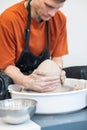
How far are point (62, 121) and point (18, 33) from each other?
652 mm

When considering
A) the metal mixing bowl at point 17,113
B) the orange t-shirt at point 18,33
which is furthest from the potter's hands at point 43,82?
the orange t-shirt at point 18,33

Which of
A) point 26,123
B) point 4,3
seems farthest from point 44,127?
point 4,3

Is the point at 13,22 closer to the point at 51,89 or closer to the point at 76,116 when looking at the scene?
the point at 51,89

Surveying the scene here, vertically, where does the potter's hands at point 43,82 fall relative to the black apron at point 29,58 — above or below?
above

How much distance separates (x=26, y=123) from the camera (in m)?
0.96

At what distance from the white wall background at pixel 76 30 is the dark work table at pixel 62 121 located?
1430mm

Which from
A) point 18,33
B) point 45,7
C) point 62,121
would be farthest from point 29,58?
point 62,121

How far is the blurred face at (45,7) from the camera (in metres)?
1.30

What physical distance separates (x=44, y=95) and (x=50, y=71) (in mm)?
148

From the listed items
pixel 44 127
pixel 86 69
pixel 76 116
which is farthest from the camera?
pixel 86 69

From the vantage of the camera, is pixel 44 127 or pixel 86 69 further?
pixel 86 69

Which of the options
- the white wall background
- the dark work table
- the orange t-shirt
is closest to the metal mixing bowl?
the dark work table

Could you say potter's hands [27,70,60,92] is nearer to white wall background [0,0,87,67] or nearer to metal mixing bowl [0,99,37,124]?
metal mixing bowl [0,99,37,124]

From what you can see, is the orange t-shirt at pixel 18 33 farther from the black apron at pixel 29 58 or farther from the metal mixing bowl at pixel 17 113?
the metal mixing bowl at pixel 17 113
